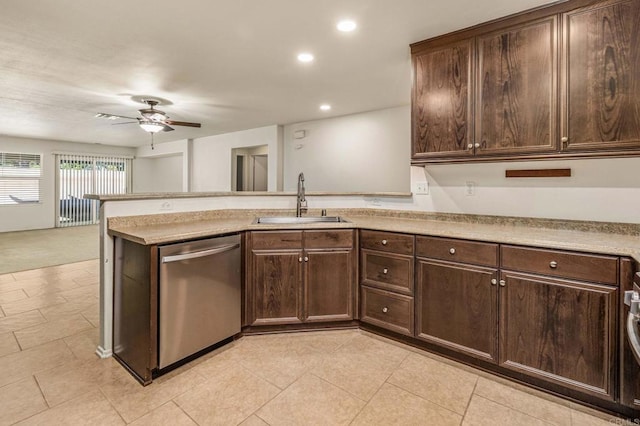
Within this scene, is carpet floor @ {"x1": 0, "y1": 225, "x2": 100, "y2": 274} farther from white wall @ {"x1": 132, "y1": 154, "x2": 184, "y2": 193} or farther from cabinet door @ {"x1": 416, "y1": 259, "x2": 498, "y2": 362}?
cabinet door @ {"x1": 416, "y1": 259, "x2": 498, "y2": 362}

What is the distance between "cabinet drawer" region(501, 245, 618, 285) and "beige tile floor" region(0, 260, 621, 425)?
0.73 m

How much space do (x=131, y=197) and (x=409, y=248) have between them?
207 cm

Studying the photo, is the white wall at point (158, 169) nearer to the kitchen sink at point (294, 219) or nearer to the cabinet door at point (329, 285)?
the kitchen sink at point (294, 219)

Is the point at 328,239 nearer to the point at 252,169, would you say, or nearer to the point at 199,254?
the point at 199,254

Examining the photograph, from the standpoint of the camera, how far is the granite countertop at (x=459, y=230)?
1.75 m

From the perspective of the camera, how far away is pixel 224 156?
6895mm

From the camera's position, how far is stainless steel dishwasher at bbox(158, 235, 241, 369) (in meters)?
1.95

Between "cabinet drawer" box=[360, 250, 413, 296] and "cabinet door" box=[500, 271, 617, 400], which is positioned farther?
"cabinet drawer" box=[360, 250, 413, 296]

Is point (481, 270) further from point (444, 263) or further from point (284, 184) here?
point (284, 184)

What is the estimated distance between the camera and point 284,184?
609 cm

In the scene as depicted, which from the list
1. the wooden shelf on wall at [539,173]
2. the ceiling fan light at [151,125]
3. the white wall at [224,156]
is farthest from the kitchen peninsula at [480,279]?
the white wall at [224,156]

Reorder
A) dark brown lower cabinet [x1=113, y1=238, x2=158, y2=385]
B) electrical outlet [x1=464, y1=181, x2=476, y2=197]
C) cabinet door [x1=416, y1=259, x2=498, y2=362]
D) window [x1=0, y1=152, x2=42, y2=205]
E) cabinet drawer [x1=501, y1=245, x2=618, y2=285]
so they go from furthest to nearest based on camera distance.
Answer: window [x1=0, y1=152, x2=42, y2=205]
electrical outlet [x1=464, y1=181, x2=476, y2=197]
cabinet door [x1=416, y1=259, x2=498, y2=362]
dark brown lower cabinet [x1=113, y1=238, x2=158, y2=385]
cabinet drawer [x1=501, y1=245, x2=618, y2=285]

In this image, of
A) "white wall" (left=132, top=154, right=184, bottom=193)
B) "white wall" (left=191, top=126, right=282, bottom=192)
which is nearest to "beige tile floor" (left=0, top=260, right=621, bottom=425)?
"white wall" (left=191, top=126, right=282, bottom=192)

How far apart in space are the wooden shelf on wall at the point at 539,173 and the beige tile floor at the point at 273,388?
4.85 feet
